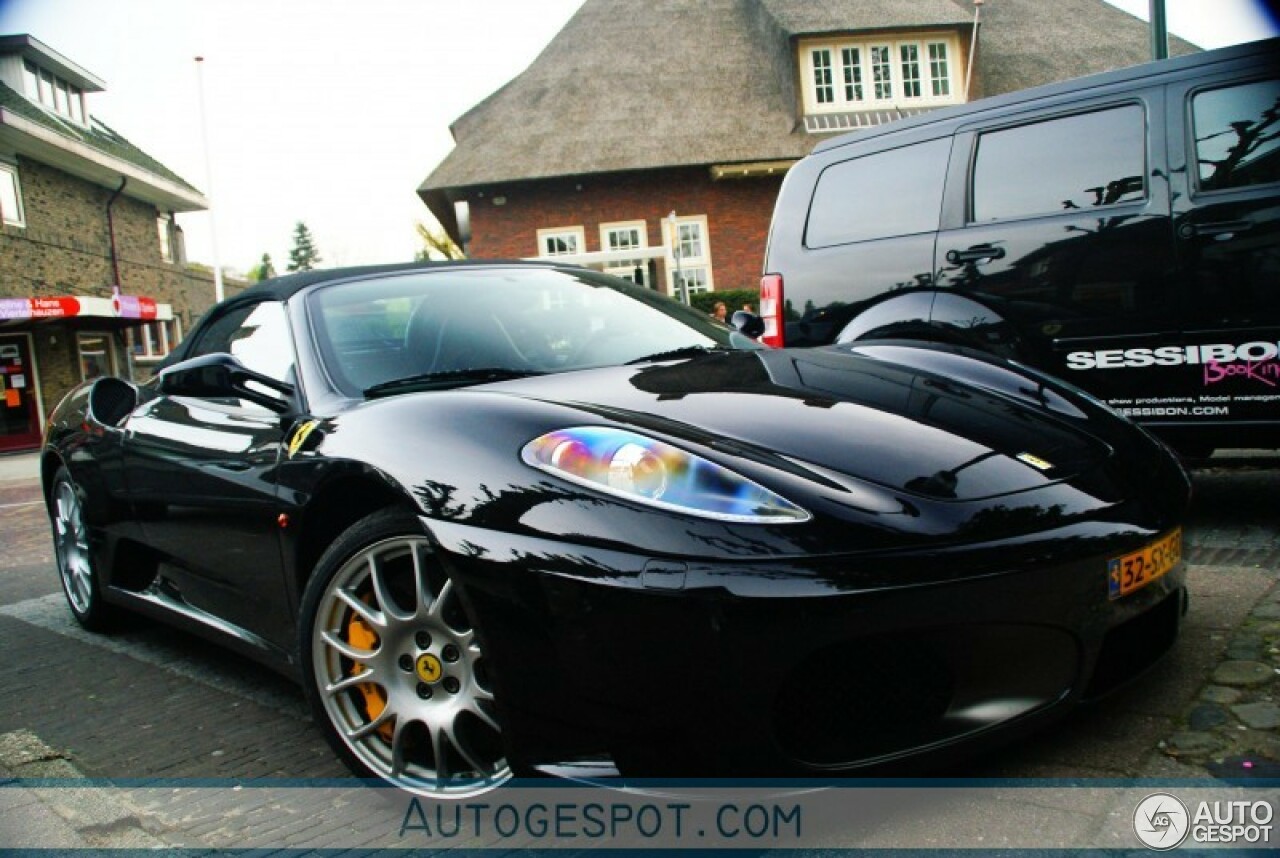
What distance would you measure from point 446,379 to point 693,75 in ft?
87.6

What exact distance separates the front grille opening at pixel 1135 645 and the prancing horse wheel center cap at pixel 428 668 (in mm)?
1290

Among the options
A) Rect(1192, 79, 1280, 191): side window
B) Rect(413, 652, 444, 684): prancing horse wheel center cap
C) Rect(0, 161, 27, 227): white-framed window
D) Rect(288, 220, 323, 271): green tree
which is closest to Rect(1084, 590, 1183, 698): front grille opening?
Rect(413, 652, 444, 684): prancing horse wheel center cap

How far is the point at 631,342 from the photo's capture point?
3.29m

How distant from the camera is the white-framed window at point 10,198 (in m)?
22.0

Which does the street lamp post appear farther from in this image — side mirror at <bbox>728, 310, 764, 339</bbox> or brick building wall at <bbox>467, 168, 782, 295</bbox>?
side mirror at <bbox>728, 310, 764, 339</bbox>

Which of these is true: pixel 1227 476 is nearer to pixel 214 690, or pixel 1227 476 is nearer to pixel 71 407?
pixel 214 690

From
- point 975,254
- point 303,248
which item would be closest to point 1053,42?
point 975,254

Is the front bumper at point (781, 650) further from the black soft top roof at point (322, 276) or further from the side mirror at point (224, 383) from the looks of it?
the black soft top roof at point (322, 276)

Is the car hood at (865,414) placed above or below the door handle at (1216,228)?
below

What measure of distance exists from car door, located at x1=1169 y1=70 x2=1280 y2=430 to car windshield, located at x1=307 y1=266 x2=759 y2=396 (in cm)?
A: 192

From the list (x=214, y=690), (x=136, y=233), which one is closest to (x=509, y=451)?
(x=214, y=690)

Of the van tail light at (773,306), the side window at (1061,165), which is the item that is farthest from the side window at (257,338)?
the side window at (1061,165)

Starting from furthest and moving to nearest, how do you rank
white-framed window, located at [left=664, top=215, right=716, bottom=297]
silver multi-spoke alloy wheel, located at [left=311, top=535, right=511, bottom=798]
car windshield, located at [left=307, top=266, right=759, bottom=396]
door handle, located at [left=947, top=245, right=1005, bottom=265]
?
white-framed window, located at [left=664, top=215, right=716, bottom=297] < door handle, located at [left=947, top=245, right=1005, bottom=265] < car windshield, located at [left=307, top=266, right=759, bottom=396] < silver multi-spoke alloy wheel, located at [left=311, top=535, right=511, bottom=798]

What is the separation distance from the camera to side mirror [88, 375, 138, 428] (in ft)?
12.6
